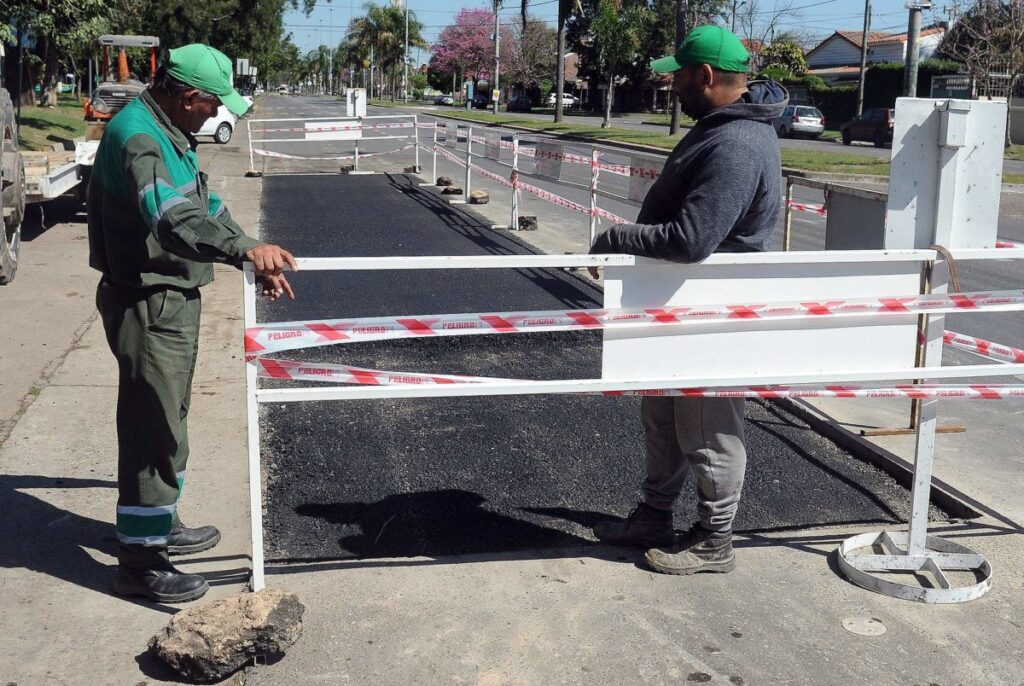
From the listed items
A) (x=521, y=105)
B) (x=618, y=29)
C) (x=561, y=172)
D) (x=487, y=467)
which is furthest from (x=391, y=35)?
Result: (x=487, y=467)

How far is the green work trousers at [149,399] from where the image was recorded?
12.1 feet

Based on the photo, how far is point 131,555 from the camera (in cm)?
381

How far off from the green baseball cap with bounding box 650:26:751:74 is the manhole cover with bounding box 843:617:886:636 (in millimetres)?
2019

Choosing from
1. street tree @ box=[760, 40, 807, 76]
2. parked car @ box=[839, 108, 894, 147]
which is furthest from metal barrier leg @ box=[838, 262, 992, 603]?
street tree @ box=[760, 40, 807, 76]

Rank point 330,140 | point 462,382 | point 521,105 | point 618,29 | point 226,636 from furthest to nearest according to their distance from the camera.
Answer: point 521,105
point 618,29
point 330,140
point 462,382
point 226,636

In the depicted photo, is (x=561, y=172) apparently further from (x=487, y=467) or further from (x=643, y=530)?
(x=643, y=530)

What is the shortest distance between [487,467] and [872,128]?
3672 cm

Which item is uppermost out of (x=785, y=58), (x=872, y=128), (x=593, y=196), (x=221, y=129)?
(x=785, y=58)

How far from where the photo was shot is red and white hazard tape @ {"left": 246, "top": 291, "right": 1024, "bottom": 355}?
367 cm

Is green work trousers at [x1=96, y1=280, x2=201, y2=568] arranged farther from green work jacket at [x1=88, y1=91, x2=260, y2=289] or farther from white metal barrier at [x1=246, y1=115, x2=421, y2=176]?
white metal barrier at [x1=246, y1=115, x2=421, y2=176]

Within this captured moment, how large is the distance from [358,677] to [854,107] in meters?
54.8

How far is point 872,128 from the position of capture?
3847 cm

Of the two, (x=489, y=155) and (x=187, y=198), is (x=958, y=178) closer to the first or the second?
(x=187, y=198)

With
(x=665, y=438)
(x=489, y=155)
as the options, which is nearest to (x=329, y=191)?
(x=489, y=155)
